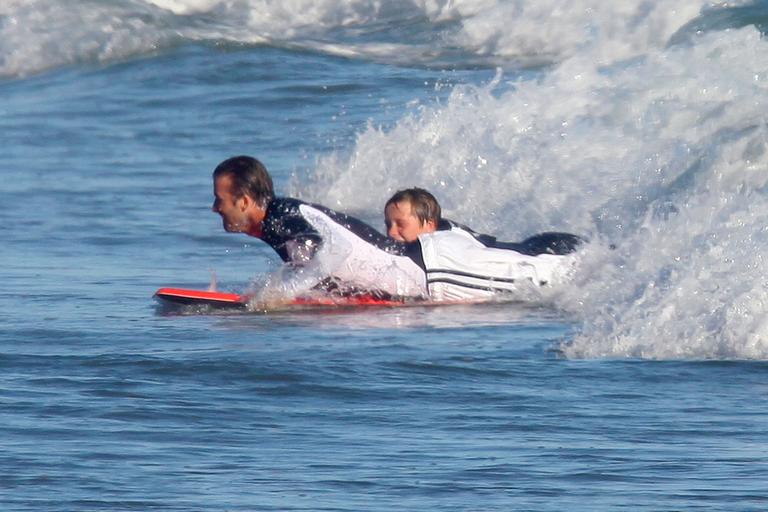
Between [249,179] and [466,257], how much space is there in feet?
4.01

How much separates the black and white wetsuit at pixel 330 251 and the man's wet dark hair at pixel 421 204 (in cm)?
22

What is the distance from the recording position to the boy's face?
9.77 m

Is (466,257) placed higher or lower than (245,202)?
lower

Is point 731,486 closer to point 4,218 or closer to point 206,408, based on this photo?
point 206,408

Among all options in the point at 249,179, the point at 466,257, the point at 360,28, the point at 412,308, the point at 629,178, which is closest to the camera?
the point at 249,179

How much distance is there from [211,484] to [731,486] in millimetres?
1625

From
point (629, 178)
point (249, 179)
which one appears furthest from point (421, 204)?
point (629, 178)

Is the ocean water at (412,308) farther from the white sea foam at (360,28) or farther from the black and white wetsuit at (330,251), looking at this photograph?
the black and white wetsuit at (330,251)

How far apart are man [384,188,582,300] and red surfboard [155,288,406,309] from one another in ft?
0.95

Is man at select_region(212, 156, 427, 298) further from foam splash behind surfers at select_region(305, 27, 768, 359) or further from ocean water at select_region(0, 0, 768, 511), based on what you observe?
foam splash behind surfers at select_region(305, 27, 768, 359)

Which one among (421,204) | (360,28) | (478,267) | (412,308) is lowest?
(412,308)

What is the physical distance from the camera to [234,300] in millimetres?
9422

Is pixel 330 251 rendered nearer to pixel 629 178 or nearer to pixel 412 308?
pixel 412 308

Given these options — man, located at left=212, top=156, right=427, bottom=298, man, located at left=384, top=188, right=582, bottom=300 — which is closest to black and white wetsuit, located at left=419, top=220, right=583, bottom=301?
man, located at left=384, top=188, right=582, bottom=300
